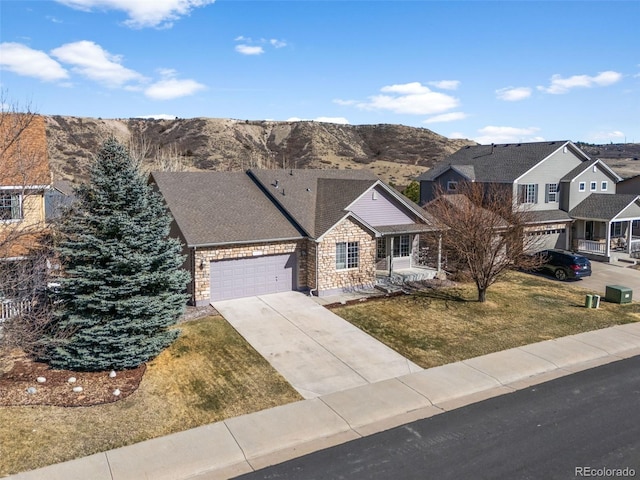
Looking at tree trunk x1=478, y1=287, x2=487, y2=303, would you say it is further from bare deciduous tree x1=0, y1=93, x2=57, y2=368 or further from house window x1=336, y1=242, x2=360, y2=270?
bare deciduous tree x1=0, y1=93, x2=57, y2=368

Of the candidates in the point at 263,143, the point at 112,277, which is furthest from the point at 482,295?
the point at 263,143

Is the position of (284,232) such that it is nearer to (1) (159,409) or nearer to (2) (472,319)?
(2) (472,319)

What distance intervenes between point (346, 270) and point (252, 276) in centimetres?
426

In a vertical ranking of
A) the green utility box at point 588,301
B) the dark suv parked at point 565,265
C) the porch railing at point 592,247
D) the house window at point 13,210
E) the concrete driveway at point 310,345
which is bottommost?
the concrete driveway at point 310,345

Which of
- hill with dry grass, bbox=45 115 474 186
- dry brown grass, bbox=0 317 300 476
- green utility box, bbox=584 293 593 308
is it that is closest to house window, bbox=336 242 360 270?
dry brown grass, bbox=0 317 300 476

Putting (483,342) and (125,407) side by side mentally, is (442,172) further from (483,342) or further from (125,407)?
(125,407)

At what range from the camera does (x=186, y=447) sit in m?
10.2

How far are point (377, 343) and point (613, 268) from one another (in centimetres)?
1995

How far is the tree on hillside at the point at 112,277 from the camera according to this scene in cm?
1391

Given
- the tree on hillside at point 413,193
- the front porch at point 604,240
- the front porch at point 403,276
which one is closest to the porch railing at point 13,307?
the front porch at point 403,276

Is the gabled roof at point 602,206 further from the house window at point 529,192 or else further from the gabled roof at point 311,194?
the gabled roof at point 311,194

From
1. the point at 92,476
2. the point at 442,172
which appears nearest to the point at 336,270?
the point at 92,476

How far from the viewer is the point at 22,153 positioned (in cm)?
1551

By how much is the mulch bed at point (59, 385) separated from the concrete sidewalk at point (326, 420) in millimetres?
2783
